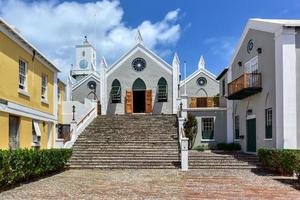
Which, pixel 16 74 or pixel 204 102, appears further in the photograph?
pixel 204 102

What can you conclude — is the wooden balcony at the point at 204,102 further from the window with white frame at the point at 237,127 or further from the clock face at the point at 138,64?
the clock face at the point at 138,64

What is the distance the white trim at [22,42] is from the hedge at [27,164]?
496 centimetres

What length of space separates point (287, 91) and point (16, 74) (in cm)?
1206

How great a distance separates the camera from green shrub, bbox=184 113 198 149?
90.8ft

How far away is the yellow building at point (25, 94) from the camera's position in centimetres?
1555

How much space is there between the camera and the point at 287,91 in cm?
1744

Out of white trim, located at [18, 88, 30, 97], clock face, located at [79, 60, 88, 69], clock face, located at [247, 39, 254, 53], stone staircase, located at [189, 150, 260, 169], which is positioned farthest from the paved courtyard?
clock face, located at [79, 60, 88, 69]

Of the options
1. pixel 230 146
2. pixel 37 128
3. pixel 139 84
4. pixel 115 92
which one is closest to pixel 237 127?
pixel 230 146

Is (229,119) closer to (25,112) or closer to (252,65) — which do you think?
(252,65)

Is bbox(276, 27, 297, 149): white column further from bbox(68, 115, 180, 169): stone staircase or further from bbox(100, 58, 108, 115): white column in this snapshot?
bbox(100, 58, 108, 115): white column

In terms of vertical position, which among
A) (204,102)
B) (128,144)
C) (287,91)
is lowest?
(128,144)

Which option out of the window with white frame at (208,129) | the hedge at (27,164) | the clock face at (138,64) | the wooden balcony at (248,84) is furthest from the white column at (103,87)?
the hedge at (27,164)

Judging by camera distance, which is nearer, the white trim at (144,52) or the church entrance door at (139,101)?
the white trim at (144,52)

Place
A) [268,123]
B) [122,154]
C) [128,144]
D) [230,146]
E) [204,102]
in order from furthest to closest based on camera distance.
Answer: [204,102], [230,146], [128,144], [122,154], [268,123]
